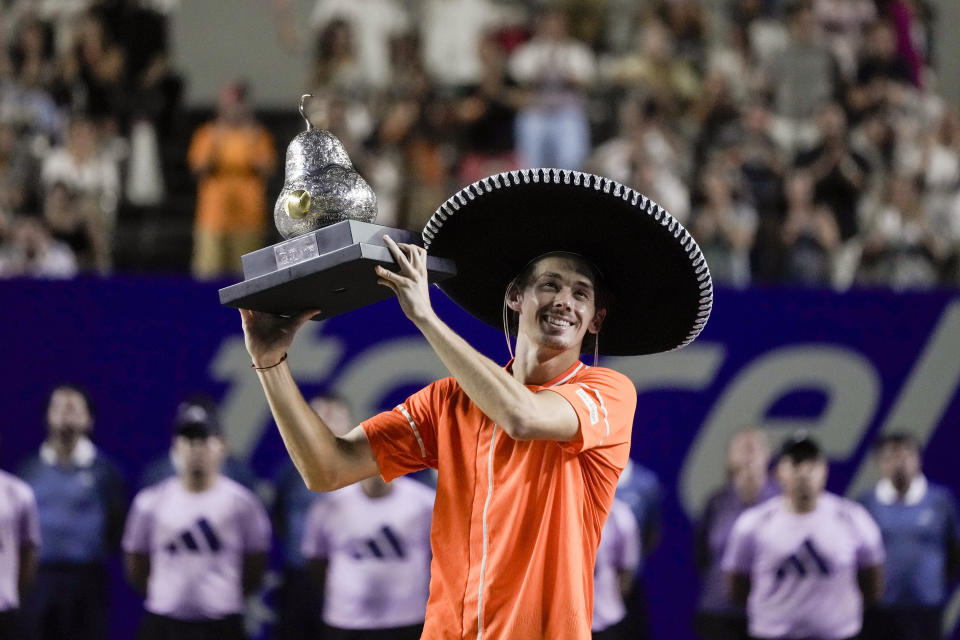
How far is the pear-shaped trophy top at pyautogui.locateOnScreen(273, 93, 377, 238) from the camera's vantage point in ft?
10.9

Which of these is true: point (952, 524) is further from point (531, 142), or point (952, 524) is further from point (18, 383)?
point (18, 383)

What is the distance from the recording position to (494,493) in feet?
10.9

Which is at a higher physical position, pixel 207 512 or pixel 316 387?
pixel 316 387

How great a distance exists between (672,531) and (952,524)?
169 centimetres

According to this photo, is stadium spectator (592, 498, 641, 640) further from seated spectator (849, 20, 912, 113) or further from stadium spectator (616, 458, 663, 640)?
seated spectator (849, 20, 912, 113)

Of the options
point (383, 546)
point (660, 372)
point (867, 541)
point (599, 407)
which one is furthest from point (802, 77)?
point (599, 407)

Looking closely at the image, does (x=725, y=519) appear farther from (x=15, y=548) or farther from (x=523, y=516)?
(x=523, y=516)

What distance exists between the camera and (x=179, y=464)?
803cm

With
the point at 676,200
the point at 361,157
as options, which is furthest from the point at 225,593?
the point at 676,200

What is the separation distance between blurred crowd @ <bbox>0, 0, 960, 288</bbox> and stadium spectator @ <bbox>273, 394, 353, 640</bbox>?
1.90m

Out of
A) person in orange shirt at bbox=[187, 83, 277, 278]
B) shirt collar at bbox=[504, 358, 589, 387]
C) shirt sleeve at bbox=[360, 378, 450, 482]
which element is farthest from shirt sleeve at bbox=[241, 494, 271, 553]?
shirt collar at bbox=[504, 358, 589, 387]

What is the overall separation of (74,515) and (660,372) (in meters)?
3.71

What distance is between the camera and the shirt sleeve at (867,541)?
25.9 feet

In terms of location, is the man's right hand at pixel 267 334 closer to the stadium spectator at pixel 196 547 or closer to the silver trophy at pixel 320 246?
the silver trophy at pixel 320 246
